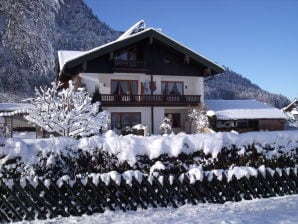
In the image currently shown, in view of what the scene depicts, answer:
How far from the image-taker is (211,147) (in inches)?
312

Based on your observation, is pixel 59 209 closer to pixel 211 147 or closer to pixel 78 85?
pixel 211 147

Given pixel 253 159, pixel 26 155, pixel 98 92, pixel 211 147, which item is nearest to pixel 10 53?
pixel 26 155

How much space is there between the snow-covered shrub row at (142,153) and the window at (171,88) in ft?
70.1

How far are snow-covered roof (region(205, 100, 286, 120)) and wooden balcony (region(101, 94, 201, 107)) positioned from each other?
7.09ft

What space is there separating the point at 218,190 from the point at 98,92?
19.1m

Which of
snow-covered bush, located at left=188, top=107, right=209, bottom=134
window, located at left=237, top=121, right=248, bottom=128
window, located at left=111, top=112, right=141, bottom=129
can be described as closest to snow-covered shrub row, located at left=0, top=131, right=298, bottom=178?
snow-covered bush, located at left=188, top=107, right=209, bottom=134

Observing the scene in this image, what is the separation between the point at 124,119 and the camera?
28.0 metres

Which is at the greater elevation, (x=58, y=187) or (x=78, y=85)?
(x=78, y=85)

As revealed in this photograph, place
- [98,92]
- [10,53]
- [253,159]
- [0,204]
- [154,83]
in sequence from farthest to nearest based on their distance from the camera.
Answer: [154,83], [98,92], [10,53], [253,159], [0,204]

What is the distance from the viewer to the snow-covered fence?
6.54 metres

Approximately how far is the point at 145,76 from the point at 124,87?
2176 millimetres

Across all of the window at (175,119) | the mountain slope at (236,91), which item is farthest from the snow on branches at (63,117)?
the mountain slope at (236,91)

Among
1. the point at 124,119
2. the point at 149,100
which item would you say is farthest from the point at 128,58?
the point at 124,119

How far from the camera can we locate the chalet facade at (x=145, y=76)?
26.9 m
